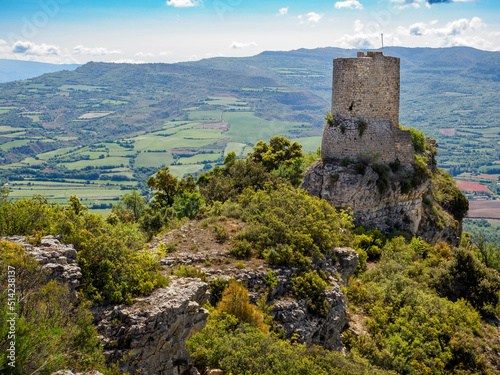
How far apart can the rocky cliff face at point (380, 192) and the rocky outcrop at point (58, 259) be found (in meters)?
14.8

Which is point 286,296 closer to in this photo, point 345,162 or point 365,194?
point 365,194

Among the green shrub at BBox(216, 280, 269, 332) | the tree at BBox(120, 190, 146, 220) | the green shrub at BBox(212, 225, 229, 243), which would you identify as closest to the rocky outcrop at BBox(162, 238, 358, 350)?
the green shrub at BBox(216, 280, 269, 332)

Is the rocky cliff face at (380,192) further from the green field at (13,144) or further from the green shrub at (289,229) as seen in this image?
the green field at (13,144)

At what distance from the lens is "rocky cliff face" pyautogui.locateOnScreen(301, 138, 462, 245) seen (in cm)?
2122

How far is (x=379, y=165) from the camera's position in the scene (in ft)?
72.0

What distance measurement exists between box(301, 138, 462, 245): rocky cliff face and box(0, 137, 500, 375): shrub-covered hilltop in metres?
0.94

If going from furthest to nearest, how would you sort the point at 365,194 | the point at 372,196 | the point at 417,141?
the point at 417,141 → the point at 372,196 → the point at 365,194

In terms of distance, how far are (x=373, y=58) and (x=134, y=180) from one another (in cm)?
10966

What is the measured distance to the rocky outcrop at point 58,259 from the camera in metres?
8.47

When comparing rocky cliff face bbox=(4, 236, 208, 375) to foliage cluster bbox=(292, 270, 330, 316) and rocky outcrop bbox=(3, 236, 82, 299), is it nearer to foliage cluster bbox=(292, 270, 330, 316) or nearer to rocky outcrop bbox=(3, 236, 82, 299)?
rocky outcrop bbox=(3, 236, 82, 299)

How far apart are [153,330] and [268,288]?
462cm

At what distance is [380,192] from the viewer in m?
21.8

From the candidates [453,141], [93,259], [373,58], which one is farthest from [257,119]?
[93,259]

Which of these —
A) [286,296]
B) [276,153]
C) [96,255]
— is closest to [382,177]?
[276,153]
